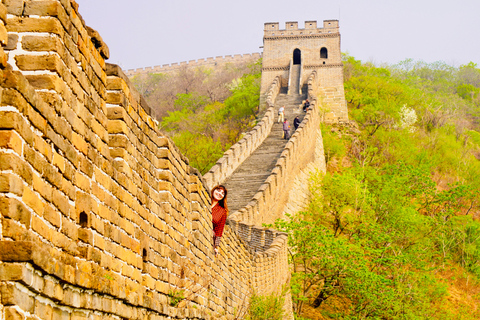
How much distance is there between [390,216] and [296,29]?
67.0 feet

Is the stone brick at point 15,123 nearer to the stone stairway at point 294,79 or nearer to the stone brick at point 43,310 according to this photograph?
the stone brick at point 43,310

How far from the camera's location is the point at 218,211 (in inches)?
352

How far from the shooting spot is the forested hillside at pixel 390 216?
21031 millimetres

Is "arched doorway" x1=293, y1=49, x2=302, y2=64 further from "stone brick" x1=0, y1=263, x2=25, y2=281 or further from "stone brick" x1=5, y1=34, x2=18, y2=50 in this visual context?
"stone brick" x1=0, y1=263, x2=25, y2=281

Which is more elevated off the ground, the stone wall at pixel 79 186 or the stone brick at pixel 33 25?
the stone brick at pixel 33 25

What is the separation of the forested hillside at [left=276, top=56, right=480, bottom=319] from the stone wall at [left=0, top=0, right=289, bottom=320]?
13687 mm

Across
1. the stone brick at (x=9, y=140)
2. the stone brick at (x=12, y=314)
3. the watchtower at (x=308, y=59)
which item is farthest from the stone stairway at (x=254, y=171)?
the stone brick at (x=12, y=314)

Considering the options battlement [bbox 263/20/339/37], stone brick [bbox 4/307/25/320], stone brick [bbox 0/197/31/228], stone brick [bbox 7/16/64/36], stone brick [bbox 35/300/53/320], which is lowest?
stone brick [bbox 4/307/25/320]

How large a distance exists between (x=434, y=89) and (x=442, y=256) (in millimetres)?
43898

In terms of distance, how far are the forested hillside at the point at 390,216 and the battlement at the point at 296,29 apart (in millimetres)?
5043

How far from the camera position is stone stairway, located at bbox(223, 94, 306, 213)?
23.2m

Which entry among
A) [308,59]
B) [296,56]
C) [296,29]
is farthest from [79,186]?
[296,29]

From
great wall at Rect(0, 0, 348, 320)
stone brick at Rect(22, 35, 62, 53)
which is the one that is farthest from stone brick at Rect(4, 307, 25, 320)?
stone brick at Rect(22, 35, 62, 53)

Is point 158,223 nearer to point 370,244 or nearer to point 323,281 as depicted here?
point 323,281
